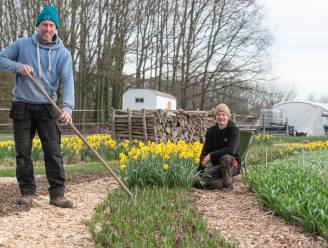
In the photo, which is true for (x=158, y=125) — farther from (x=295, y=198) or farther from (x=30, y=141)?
(x=295, y=198)

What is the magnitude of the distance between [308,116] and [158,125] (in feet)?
66.9

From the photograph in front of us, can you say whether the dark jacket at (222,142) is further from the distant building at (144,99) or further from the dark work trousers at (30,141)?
the distant building at (144,99)

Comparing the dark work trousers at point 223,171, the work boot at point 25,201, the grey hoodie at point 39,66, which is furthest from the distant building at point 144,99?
the work boot at point 25,201

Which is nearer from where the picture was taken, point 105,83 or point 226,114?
point 226,114

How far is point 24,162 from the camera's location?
4.54 m

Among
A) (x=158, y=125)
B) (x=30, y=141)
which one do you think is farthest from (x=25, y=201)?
(x=158, y=125)

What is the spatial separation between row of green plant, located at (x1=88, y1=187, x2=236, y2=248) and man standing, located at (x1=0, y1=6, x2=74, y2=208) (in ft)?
2.09

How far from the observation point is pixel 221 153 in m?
6.05

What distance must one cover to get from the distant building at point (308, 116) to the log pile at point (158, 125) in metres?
17.1

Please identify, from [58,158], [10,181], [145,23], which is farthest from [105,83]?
[58,158]

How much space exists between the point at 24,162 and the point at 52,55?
3.45 ft

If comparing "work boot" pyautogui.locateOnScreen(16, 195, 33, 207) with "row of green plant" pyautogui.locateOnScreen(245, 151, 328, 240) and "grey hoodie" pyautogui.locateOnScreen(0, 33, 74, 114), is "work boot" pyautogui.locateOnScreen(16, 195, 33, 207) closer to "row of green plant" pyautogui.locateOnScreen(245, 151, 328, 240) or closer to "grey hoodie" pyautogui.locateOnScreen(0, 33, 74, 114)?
"grey hoodie" pyautogui.locateOnScreen(0, 33, 74, 114)

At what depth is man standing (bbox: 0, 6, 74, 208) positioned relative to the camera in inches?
175

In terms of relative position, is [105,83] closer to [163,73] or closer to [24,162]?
[163,73]
